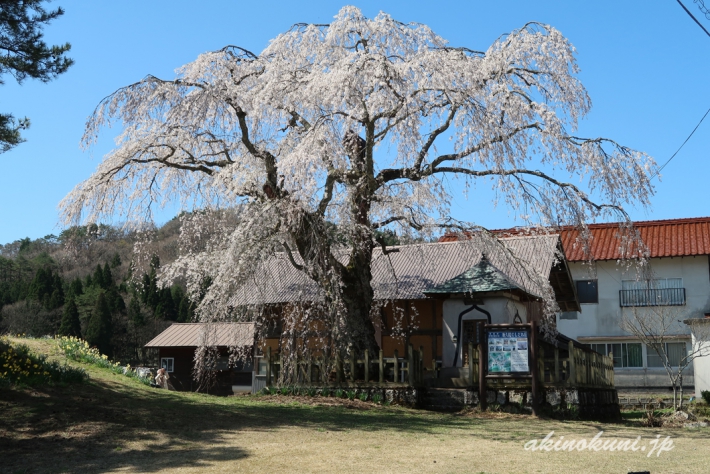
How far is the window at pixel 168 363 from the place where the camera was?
36.1 meters

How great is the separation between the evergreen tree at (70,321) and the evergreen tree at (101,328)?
136 cm

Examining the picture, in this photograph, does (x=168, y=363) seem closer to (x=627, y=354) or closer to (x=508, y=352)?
(x=627, y=354)

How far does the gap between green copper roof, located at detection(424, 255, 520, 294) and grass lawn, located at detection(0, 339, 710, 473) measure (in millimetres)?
4076

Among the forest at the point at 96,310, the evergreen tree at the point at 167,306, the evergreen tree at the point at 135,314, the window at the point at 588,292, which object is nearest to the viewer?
the window at the point at 588,292

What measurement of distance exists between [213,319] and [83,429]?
5.14 metres

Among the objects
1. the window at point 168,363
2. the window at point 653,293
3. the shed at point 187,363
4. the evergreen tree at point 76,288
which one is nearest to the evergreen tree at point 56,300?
the evergreen tree at point 76,288

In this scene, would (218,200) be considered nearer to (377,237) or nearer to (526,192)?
(377,237)

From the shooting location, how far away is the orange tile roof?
32.0 m

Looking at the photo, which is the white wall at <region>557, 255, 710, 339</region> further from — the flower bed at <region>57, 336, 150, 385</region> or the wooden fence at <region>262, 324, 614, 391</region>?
the flower bed at <region>57, 336, 150, 385</region>

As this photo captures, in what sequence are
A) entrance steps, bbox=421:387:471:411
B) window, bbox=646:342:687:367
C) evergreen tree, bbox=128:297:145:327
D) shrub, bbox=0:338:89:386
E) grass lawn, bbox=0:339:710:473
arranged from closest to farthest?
grass lawn, bbox=0:339:710:473
shrub, bbox=0:338:89:386
entrance steps, bbox=421:387:471:411
window, bbox=646:342:687:367
evergreen tree, bbox=128:297:145:327

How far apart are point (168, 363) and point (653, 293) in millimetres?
23864

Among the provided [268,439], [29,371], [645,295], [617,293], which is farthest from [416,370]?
[617,293]

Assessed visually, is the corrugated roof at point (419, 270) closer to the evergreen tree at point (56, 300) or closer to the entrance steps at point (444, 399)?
the entrance steps at point (444, 399)

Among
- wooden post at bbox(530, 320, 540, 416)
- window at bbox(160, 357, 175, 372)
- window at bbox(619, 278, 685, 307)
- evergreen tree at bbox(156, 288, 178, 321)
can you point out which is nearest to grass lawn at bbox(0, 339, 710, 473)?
wooden post at bbox(530, 320, 540, 416)
